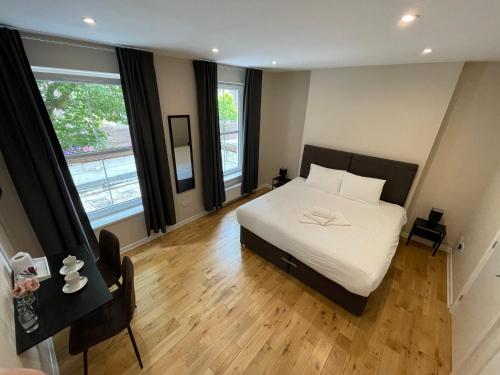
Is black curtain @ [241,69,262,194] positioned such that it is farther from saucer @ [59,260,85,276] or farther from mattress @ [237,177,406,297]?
saucer @ [59,260,85,276]

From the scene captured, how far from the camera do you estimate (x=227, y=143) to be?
12.6 feet

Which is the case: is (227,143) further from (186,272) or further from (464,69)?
(464,69)

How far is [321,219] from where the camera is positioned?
231 cm

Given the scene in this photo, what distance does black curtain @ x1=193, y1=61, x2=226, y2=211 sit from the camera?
2.81m

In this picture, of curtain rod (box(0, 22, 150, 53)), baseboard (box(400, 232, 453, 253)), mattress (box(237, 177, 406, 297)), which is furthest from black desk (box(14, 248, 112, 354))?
baseboard (box(400, 232, 453, 253))

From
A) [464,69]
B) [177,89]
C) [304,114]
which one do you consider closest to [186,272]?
[177,89]

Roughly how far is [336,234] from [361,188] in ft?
3.60

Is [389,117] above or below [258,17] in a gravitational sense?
below

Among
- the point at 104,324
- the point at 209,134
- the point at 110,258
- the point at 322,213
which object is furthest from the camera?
the point at 209,134

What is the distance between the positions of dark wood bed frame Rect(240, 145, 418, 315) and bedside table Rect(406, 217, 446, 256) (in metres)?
0.35

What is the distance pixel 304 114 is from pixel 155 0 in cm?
313

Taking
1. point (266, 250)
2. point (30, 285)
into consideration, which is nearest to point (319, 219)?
point (266, 250)

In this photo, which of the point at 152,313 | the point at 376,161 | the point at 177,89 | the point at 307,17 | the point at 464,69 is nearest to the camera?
the point at 307,17

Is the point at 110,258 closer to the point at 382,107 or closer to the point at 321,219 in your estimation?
the point at 321,219
